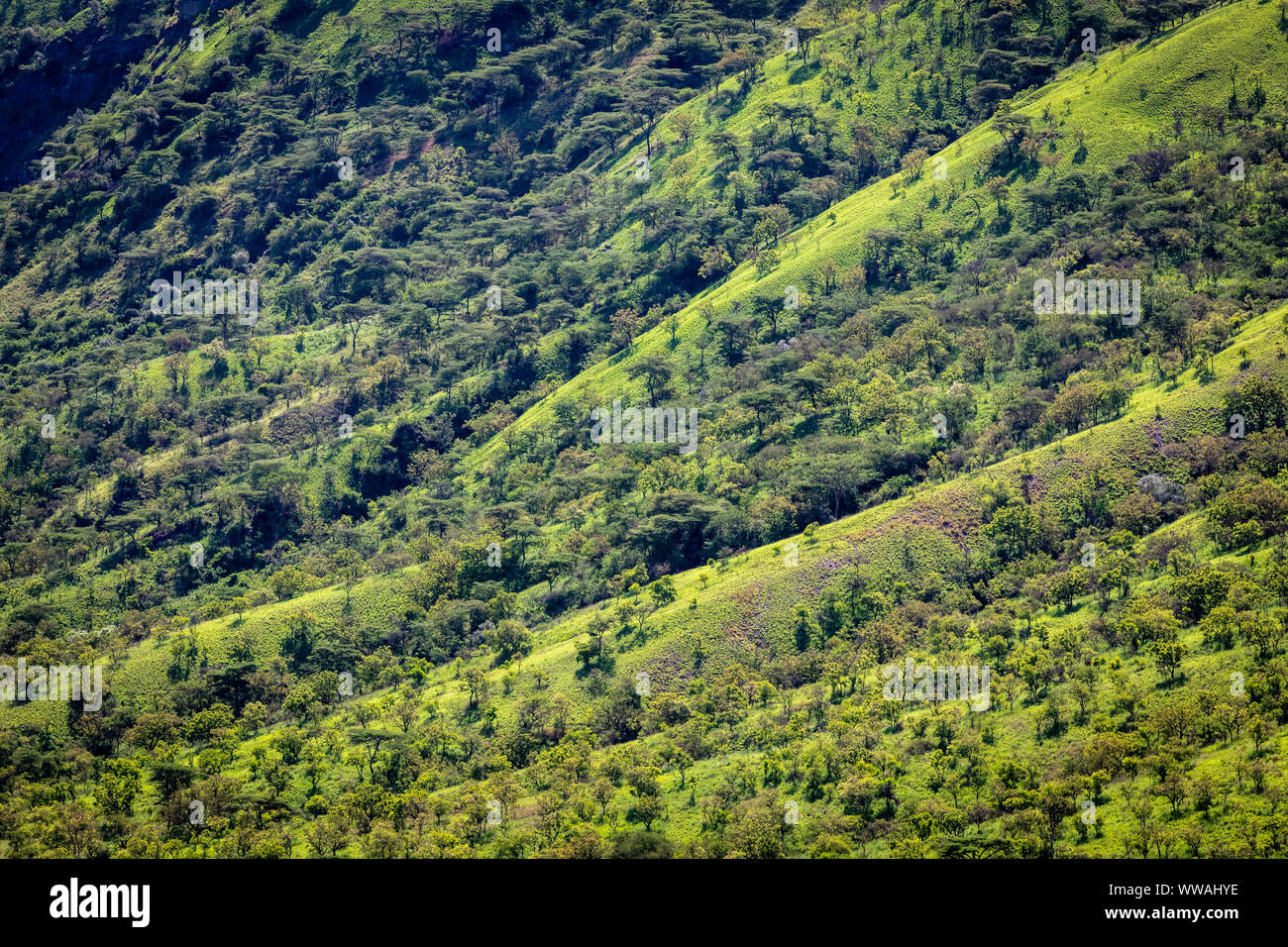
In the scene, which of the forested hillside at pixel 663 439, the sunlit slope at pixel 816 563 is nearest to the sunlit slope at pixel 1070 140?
the forested hillside at pixel 663 439

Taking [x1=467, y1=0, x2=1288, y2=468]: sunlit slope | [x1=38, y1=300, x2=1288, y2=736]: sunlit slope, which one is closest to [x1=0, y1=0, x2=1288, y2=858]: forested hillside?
[x1=38, y1=300, x2=1288, y2=736]: sunlit slope

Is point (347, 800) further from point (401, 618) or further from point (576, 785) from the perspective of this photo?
point (401, 618)

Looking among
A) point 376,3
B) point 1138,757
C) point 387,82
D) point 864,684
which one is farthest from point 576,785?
point 376,3

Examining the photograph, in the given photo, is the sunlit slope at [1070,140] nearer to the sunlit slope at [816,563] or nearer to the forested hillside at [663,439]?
the forested hillside at [663,439]

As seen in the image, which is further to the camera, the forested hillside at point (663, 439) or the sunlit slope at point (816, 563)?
the sunlit slope at point (816, 563)

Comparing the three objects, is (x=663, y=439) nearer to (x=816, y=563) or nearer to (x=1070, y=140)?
(x=816, y=563)

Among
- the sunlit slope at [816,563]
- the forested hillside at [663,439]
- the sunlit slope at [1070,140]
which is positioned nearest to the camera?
the forested hillside at [663,439]

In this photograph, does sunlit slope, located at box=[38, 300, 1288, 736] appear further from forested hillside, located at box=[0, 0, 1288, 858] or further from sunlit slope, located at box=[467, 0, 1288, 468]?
sunlit slope, located at box=[467, 0, 1288, 468]

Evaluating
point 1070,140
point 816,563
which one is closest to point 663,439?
point 816,563
